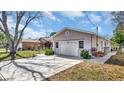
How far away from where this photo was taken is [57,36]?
596 centimetres

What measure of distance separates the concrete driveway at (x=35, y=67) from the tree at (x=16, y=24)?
0.38 metres

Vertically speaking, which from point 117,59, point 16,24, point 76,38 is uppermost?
point 16,24

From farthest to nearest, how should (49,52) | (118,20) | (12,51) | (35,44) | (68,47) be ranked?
1. (68,47)
2. (49,52)
3. (35,44)
4. (12,51)
5. (118,20)

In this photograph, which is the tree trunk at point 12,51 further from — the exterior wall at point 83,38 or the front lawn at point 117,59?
the front lawn at point 117,59

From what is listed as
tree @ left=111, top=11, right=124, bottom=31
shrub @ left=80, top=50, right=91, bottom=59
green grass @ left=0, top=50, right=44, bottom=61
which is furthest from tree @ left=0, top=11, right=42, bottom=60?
tree @ left=111, top=11, right=124, bottom=31

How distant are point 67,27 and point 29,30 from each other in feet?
4.06

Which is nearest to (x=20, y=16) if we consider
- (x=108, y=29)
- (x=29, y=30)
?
→ (x=29, y=30)

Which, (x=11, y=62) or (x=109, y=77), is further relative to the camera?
(x=11, y=62)

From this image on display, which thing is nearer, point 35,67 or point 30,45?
point 35,67

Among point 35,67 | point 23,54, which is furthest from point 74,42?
point 23,54

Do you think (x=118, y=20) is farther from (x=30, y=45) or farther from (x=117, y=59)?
(x=30, y=45)

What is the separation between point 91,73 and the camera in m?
5.29

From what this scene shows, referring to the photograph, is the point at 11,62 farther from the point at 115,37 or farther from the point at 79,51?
the point at 115,37

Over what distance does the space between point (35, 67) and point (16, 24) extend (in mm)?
1499
